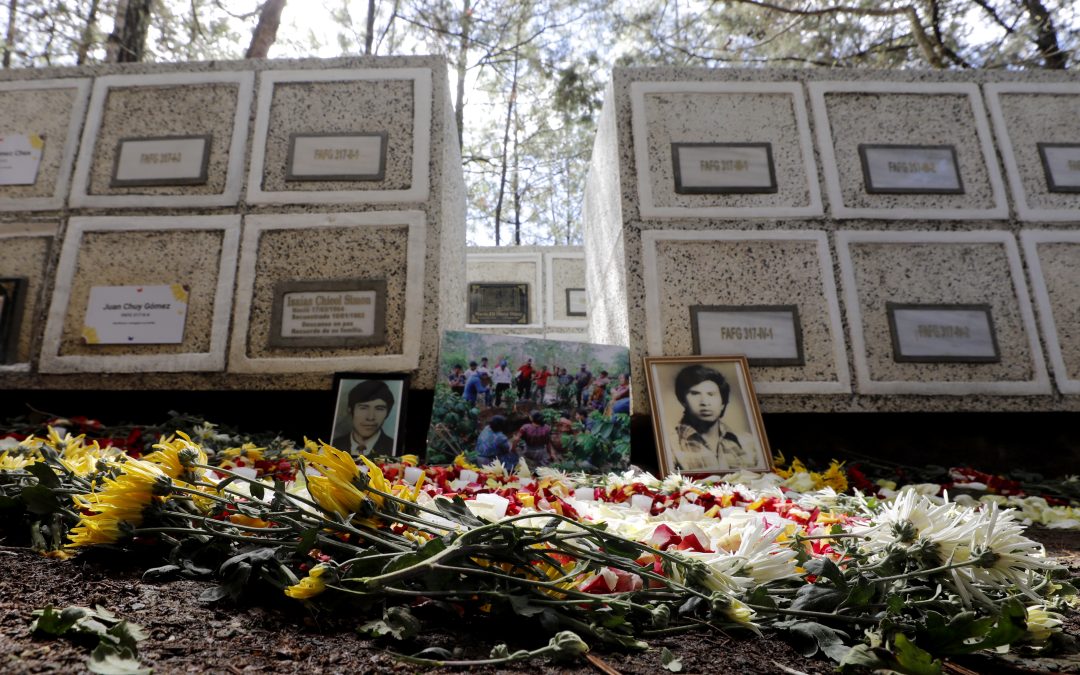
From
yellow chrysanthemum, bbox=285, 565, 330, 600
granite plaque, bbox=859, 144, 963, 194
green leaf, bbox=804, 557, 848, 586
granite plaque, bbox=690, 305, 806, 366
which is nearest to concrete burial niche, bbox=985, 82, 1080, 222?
granite plaque, bbox=859, 144, 963, 194

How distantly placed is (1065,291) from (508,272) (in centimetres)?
582

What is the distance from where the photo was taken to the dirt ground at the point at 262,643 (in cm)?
60

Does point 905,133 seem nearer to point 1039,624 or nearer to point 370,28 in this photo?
point 1039,624

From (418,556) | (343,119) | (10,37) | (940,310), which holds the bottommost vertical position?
(418,556)

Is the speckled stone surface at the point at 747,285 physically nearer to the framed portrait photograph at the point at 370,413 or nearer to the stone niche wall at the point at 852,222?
the stone niche wall at the point at 852,222

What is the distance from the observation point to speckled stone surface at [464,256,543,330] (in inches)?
313

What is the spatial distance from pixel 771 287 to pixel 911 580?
2.30 meters

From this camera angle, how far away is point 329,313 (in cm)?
293

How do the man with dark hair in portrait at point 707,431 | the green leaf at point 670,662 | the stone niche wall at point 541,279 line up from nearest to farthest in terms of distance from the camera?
the green leaf at point 670,662 → the man with dark hair in portrait at point 707,431 → the stone niche wall at point 541,279

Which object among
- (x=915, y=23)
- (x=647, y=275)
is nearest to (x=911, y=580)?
(x=647, y=275)

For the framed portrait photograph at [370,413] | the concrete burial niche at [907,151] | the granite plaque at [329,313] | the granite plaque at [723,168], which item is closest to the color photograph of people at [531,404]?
the framed portrait photograph at [370,413]

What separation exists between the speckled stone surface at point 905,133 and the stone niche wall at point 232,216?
2042 millimetres

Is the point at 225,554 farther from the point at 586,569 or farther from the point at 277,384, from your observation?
the point at 277,384

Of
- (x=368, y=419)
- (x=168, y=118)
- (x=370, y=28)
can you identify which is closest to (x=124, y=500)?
(x=368, y=419)
